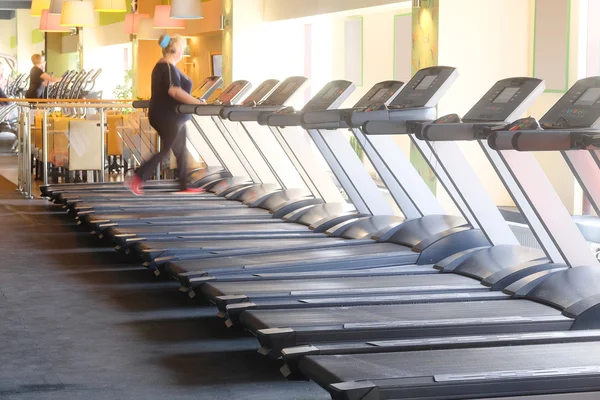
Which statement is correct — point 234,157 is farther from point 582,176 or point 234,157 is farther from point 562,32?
point 582,176

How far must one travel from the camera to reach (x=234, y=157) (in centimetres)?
945

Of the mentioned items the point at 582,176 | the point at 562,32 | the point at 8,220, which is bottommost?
the point at 8,220

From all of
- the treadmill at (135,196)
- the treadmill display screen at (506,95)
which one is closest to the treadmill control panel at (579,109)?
the treadmill display screen at (506,95)

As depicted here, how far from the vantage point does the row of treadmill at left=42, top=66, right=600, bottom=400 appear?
332 cm

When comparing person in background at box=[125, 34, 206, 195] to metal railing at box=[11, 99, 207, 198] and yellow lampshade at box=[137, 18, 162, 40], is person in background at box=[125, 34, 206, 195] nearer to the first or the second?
metal railing at box=[11, 99, 207, 198]

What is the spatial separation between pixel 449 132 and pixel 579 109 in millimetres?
626

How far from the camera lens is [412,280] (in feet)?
16.3

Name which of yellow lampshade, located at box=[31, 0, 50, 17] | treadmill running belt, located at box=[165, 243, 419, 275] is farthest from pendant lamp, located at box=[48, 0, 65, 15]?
treadmill running belt, located at box=[165, 243, 419, 275]

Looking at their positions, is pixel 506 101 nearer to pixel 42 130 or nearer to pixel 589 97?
pixel 589 97

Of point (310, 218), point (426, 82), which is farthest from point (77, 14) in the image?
point (426, 82)

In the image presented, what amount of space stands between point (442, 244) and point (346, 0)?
16.0 ft

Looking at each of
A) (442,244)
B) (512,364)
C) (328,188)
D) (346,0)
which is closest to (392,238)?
(442,244)

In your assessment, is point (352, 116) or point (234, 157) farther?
point (234, 157)

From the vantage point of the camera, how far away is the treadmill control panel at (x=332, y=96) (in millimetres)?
6402
